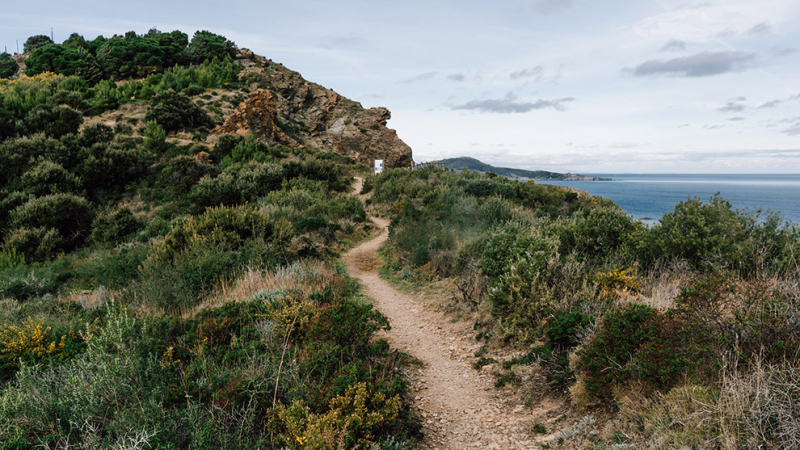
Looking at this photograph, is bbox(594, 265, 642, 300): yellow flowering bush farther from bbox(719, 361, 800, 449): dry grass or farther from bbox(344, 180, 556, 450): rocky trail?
bbox(719, 361, 800, 449): dry grass

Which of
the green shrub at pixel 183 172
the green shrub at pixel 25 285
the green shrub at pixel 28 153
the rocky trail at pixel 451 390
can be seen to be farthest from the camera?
the green shrub at pixel 183 172

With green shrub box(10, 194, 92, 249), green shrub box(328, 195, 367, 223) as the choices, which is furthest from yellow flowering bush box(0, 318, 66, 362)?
green shrub box(10, 194, 92, 249)

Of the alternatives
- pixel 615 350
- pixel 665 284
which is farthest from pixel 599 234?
pixel 615 350

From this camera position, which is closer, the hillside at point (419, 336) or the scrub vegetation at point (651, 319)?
the scrub vegetation at point (651, 319)

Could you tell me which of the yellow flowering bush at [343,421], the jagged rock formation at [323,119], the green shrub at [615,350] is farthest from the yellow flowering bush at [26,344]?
the jagged rock formation at [323,119]

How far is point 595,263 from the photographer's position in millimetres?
6289

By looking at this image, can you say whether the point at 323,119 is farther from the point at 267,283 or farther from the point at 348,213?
the point at 267,283

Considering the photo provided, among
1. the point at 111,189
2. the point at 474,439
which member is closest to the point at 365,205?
the point at 111,189

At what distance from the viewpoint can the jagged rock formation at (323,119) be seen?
40037 mm

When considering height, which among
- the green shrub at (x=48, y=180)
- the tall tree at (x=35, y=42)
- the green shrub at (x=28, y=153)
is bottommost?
the green shrub at (x=48, y=180)

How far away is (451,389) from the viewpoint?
4.82m

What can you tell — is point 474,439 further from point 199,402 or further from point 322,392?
point 199,402

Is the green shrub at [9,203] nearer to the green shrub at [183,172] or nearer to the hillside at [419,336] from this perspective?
the hillside at [419,336]

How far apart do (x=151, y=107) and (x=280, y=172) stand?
46.8 feet
